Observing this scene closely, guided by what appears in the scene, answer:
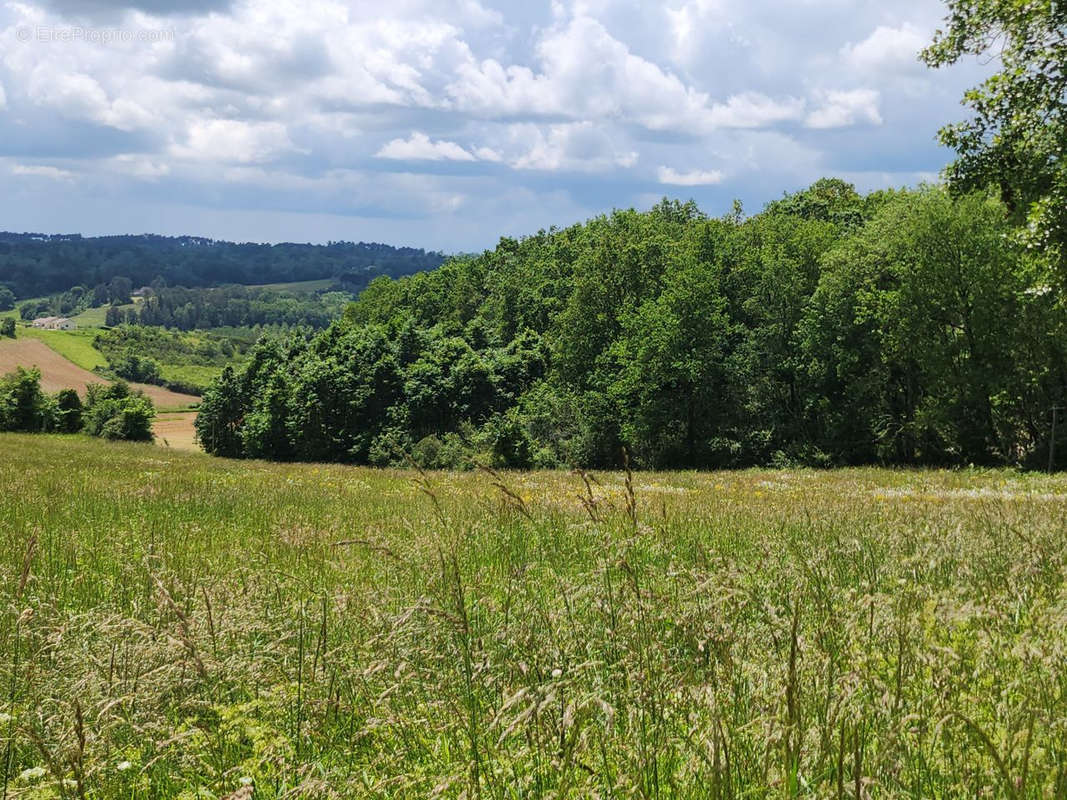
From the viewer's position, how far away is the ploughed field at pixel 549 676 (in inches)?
99.7

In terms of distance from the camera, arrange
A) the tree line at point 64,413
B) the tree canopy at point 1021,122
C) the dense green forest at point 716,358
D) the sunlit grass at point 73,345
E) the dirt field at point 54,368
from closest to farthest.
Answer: the tree canopy at point 1021,122 < the dense green forest at point 716,358 < the tree line at point 64,413 < the dirt field at point 54,368 < the sunlit grass at point 73,345

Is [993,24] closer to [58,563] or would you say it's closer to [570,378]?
[58,563]

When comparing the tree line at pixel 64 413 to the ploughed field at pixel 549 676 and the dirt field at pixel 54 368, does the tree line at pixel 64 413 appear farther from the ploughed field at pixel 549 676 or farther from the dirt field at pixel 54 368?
the ploughed field at pixel 549 676

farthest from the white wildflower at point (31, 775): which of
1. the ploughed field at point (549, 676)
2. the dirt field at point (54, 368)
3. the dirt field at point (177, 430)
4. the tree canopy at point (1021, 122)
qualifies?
the dirt field at point (54, 368)

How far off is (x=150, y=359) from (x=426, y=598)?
556 feet

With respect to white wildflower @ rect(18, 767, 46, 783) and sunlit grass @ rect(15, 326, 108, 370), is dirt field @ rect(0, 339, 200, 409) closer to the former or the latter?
sunlit grass @ rect(15, 326, 108, 370)

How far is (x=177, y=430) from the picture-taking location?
94875 millimetres

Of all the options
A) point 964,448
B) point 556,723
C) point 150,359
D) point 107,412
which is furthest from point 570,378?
point 150,359

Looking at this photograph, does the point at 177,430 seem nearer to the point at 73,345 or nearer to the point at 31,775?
the point at 73,345

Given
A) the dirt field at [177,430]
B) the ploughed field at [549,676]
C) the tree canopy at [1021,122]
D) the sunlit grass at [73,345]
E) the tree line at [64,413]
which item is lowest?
the dirt field at [177,430]

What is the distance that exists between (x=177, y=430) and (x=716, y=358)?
241 feet

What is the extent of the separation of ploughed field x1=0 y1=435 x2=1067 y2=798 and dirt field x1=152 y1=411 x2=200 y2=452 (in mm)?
73258

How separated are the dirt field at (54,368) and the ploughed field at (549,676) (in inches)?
4680

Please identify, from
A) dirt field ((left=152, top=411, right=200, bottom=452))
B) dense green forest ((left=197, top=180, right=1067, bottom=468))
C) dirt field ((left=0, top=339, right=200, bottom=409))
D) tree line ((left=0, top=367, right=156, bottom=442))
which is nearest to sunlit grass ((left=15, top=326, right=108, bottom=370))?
dirt field ((left=0, top=339, right=200, bottom=409))
